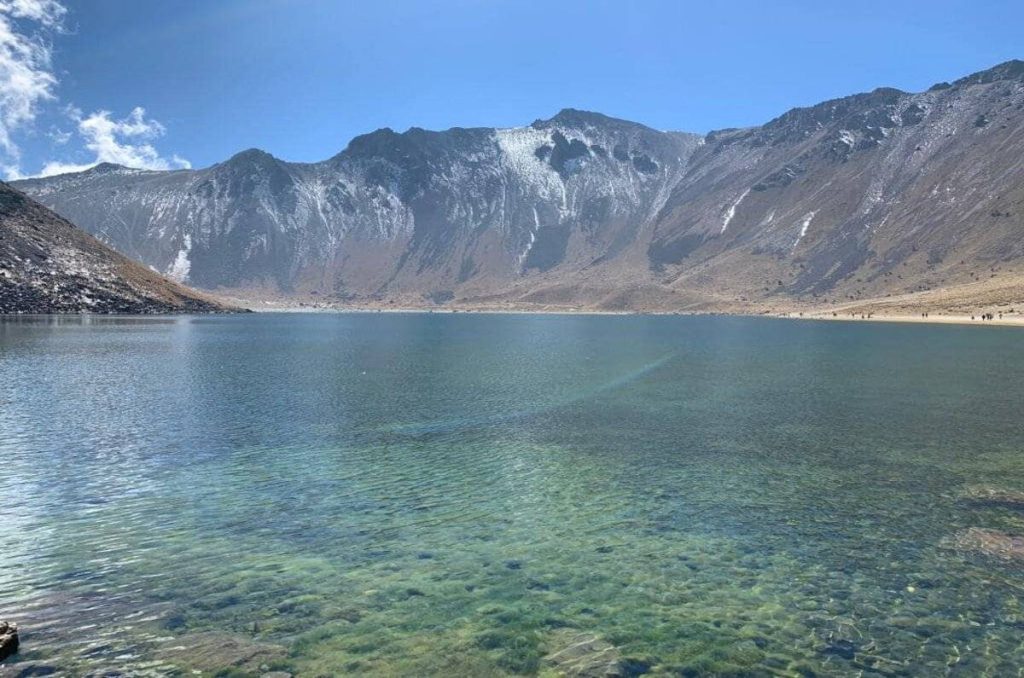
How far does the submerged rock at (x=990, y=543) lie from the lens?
2130 centimetres

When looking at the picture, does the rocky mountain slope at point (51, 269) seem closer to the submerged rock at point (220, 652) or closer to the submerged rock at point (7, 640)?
the submerged rock at point (7, 640)

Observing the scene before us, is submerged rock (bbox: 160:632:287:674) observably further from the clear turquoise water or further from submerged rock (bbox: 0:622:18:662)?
submerged rock (bbox: 0:622:18:662)

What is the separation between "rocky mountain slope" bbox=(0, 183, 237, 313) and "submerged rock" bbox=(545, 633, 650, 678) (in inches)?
7750

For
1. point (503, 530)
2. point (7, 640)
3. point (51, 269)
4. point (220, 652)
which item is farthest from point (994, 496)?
point (51, 269)

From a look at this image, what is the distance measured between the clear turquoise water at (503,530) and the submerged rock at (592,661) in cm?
30

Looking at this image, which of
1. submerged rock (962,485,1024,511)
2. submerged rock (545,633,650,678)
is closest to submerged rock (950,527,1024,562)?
submerged rock (962,485,1024,511)

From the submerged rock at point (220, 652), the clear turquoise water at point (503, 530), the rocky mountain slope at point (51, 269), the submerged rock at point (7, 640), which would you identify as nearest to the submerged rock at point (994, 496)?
the clear turquoise water at point (503, 530)

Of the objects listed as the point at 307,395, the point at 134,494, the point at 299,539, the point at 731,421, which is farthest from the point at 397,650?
the point at 307,395

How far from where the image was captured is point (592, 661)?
1531 centimetres

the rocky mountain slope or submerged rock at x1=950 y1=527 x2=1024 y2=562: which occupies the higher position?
the rocky mountain slope

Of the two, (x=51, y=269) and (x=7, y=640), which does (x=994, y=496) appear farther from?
(x=51, y=269)

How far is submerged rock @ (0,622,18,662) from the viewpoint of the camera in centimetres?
1466

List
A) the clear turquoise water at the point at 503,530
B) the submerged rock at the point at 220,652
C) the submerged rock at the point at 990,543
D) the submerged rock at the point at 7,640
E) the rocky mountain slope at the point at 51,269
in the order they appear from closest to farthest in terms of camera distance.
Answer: the submerged rock at the point at 7,640
the submerged rock at the point at 220,652
the clear turquoise water at the point at 503,530
the submerged rock at the point at 990,543
the rocky mountain slope at the point at 51,269

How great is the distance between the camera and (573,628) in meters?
16.8
